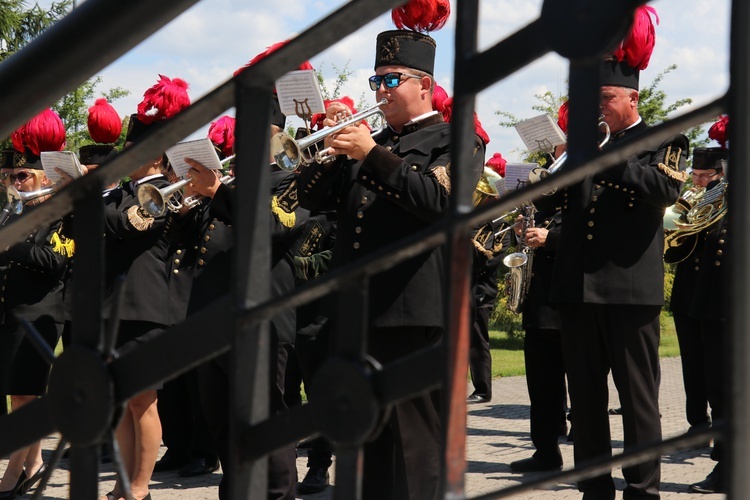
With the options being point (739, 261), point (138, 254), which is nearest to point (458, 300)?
point (739, 261)

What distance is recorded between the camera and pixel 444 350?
3.42 ft

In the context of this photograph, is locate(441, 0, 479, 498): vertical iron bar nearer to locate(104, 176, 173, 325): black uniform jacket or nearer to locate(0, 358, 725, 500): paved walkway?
locate(0, 358, 725, 500): paved walkway

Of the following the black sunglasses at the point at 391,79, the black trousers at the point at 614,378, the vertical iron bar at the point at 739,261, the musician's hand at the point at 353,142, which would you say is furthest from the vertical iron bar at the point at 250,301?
the black trousers at the point at 614,378

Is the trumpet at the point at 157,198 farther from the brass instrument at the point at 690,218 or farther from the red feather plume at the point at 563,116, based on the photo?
the brass instrument at the point at 690,218

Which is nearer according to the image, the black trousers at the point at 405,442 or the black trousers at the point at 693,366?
the black trousers at the point at 405,442

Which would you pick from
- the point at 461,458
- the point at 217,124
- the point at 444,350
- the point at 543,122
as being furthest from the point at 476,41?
the point at 217,124

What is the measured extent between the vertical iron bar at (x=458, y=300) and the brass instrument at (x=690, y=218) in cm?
583

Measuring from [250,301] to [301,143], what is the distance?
3.53 metres

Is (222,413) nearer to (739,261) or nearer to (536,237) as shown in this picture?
(536,237)

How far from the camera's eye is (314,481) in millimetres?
5793

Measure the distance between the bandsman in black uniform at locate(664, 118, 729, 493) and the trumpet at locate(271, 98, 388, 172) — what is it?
98.7 inches

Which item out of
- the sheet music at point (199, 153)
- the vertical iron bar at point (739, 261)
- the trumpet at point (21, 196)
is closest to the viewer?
the vertical iron bar at point (739, 261)

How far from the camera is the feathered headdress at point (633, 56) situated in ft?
15.7

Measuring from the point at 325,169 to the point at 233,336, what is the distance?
2.92m
